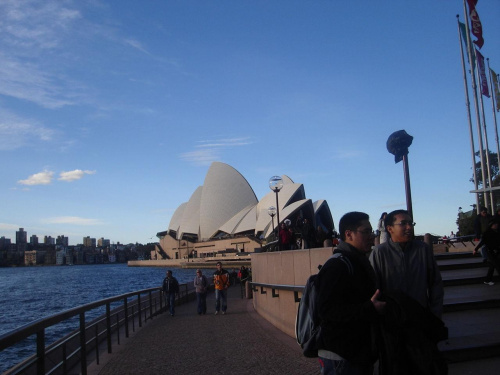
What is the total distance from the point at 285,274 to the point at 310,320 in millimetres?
5882

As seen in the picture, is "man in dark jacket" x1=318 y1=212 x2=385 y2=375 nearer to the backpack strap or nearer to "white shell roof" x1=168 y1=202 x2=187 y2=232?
the backpack strap

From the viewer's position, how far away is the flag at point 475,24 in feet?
53.3

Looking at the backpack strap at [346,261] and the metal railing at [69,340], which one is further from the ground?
the backpack strap at [346,261]

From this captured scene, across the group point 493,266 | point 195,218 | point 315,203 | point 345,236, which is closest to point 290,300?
point 493,266

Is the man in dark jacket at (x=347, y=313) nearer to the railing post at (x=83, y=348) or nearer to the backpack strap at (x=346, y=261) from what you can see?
the backpack strap at (x=346, y=261)

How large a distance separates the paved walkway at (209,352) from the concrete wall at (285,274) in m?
0.23

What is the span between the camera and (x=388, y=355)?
2.56 m

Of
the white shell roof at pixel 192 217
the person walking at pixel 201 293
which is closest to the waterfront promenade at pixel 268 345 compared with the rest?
the person walking at pixel 201 293

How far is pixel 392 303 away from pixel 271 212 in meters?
15.2

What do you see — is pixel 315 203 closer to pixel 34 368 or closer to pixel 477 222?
pixel 477 222

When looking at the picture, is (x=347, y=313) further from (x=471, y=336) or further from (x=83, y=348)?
(x=83, y=348)

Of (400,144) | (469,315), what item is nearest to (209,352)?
(469,315)

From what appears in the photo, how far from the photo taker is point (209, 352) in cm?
721

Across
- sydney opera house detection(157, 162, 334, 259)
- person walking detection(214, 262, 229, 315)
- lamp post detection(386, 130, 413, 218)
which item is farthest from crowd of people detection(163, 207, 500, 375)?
sydney opera house detection(157, 162, 334, 259)
